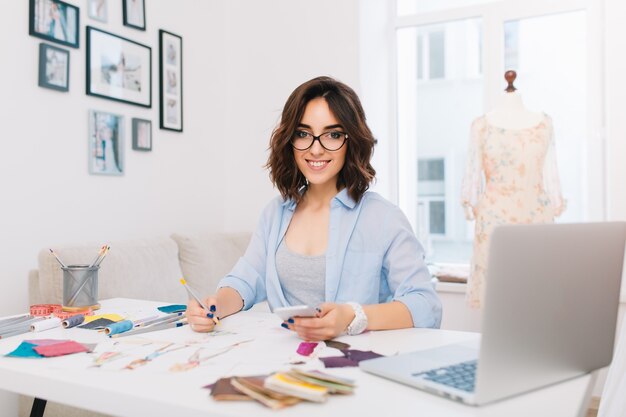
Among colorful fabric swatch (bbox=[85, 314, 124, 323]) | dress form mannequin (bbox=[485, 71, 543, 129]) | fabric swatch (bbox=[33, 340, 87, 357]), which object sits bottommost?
colorful fabric swatch (bbox=[85, 314, 124, 323])

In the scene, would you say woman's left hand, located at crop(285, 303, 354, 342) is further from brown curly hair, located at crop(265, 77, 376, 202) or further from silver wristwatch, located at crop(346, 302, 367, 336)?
brown curly hair, located at crop(265, 77, 376, 202)

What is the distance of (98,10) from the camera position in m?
2.73

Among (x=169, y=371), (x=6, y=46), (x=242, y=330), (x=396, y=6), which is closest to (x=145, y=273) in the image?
(x=6, y=46)

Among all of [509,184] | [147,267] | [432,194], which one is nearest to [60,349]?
[147,267]

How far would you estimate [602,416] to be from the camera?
4.14 feet

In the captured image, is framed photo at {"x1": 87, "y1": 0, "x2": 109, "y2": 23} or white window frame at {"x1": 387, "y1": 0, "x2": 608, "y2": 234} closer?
framed photo at {"x1": 87, "y1": 0, "x2": 109, "y2": 23}

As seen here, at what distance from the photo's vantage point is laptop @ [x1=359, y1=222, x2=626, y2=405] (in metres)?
0.74

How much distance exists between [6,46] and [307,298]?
5.61ft

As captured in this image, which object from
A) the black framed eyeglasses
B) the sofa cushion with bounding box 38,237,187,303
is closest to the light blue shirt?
the black framed eyeglasses

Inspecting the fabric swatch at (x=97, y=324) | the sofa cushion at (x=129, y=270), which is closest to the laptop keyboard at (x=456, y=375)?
the fabric swatch at (x=97, y=324)

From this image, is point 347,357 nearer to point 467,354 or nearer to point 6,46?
point 467,354

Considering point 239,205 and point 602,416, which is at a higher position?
point 239,205

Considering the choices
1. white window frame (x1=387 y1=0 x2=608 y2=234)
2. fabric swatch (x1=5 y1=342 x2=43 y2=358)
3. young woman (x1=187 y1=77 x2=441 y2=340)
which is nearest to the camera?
fabric swatch (x1=5 y1=342 x2=43 y2=358)

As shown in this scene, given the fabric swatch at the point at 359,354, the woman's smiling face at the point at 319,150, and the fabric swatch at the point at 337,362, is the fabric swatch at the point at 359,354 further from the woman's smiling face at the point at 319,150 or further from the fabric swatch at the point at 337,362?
the woman's smiling face at the point at 319,150
